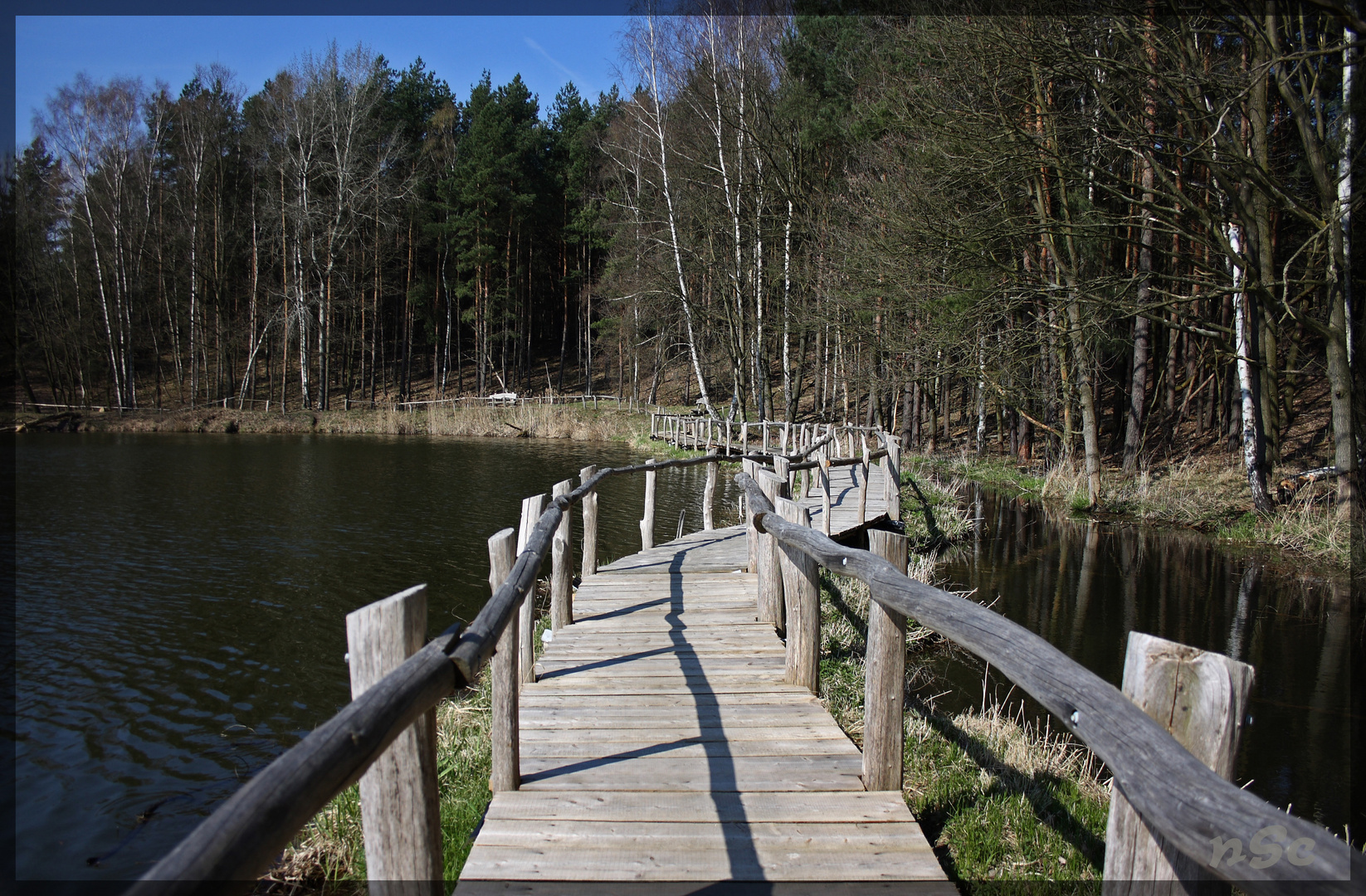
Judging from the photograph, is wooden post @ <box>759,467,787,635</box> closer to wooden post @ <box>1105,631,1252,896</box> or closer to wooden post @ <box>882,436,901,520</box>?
wooden post @ <box>1105,631,1252,896</box>

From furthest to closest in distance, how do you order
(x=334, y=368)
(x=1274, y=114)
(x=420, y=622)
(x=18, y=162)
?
1. (x=334, y=368)
2. (x=18, y=162)
3. (x=1274, y=114)
4. (x=420, y=622)

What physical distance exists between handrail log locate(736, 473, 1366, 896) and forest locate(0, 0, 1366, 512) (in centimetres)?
1113

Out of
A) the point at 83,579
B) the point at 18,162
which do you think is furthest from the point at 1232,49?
the point at 18,162

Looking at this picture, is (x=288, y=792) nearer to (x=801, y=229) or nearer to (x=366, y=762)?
(x=366, y=762)

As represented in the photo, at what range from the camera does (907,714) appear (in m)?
5.44

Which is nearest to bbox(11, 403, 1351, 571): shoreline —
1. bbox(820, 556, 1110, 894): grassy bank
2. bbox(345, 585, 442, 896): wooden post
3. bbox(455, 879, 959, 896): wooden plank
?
bbox(820, 556, 1110, 894): grassy bank

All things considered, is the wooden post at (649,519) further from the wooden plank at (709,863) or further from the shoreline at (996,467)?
the shoreline at (996,467)

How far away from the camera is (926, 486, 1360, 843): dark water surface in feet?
20.6

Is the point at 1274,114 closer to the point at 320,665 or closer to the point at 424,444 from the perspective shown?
the point at 320,665

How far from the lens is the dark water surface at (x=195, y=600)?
19.2ft

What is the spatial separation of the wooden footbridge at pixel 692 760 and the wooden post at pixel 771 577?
20 mm

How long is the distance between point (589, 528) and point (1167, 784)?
6622 mm

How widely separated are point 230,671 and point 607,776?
611 cm

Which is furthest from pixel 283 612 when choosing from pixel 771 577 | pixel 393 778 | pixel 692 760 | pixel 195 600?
pixel 393 778
